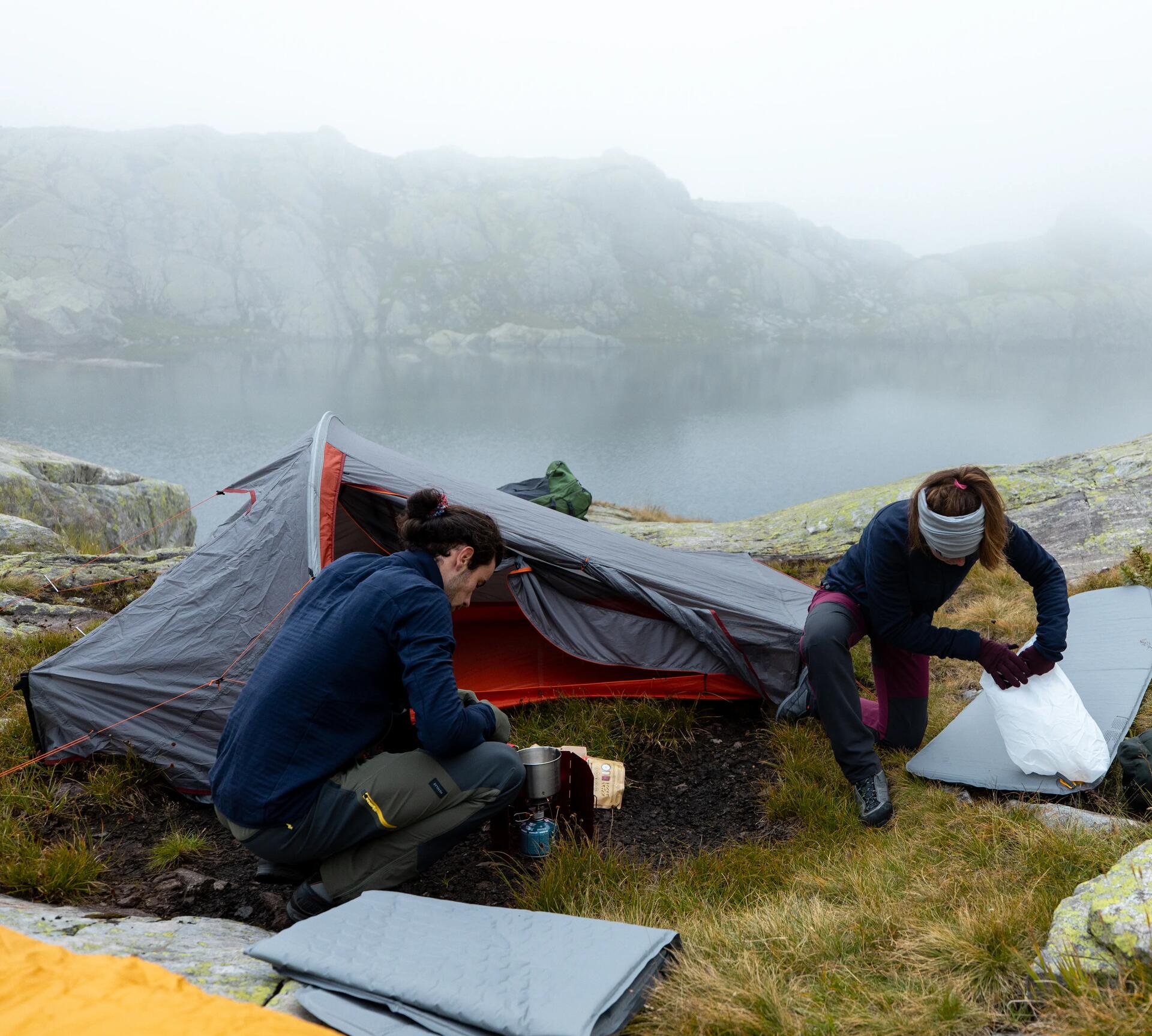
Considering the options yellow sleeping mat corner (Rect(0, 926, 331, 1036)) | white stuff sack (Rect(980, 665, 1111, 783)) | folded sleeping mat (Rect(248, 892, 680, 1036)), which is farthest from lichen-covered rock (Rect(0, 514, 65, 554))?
white stuff sack (Rect(980, 665, 1111, 783))

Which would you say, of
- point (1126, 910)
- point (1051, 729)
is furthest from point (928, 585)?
point (1126, 910)

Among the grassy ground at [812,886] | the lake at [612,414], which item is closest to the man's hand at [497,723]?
the grassy ground at [812,886]

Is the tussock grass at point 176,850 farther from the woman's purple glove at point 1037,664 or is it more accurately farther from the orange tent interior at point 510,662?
the woman's purple glove at point 1037,664

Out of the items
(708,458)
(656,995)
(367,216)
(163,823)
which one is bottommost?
(708,458)

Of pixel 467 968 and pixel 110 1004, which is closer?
pixel 110 1004

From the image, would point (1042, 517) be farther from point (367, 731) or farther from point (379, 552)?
point (367, 731)

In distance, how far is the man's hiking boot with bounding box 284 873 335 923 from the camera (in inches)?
110

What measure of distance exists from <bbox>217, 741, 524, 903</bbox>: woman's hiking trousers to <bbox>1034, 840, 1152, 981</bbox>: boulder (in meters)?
1.76

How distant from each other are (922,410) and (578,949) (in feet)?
261

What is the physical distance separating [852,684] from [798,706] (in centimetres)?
94

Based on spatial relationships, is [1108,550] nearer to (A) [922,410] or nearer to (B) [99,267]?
(A) [922,410]

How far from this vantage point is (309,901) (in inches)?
110

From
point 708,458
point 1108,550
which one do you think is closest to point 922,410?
point 708,458

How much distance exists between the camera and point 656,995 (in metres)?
2.01
